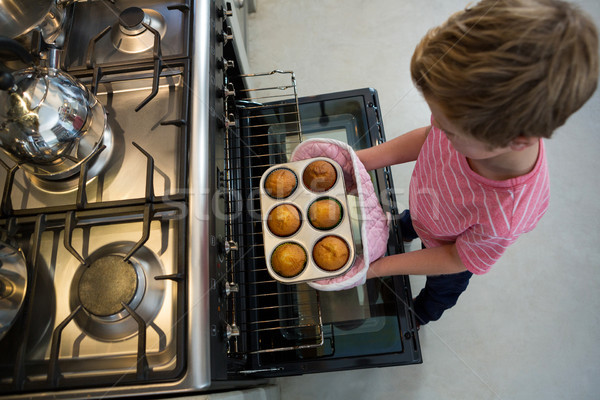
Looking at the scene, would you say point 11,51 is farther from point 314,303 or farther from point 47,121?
point 314,303

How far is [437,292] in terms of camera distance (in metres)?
0.99

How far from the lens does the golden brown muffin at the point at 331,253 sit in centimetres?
76

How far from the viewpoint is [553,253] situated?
1282 millimetres

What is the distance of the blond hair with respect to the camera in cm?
39

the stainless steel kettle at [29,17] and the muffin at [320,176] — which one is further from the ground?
the stainless steel kettle at [29,17]

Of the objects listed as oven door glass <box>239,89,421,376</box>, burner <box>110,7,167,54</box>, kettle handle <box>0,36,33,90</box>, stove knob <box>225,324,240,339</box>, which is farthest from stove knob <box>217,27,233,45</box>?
stove knob <box>225,324,240,339</box>

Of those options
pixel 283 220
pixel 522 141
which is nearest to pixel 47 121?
pixel 283 220

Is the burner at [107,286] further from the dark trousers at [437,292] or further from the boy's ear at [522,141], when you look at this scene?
the dark trousers at [437,292]

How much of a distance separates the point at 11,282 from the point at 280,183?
0.51m

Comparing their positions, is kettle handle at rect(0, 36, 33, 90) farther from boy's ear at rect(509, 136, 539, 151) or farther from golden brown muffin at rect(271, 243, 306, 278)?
boy's ear at rect(509, 136, 539, 151)

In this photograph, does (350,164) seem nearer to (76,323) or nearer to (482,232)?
(482,232)

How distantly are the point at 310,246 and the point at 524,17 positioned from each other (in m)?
0.54

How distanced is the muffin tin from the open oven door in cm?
5

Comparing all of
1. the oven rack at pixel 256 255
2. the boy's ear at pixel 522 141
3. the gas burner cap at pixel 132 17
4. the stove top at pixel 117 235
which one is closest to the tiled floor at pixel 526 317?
the oven rack at pixel 256 255
